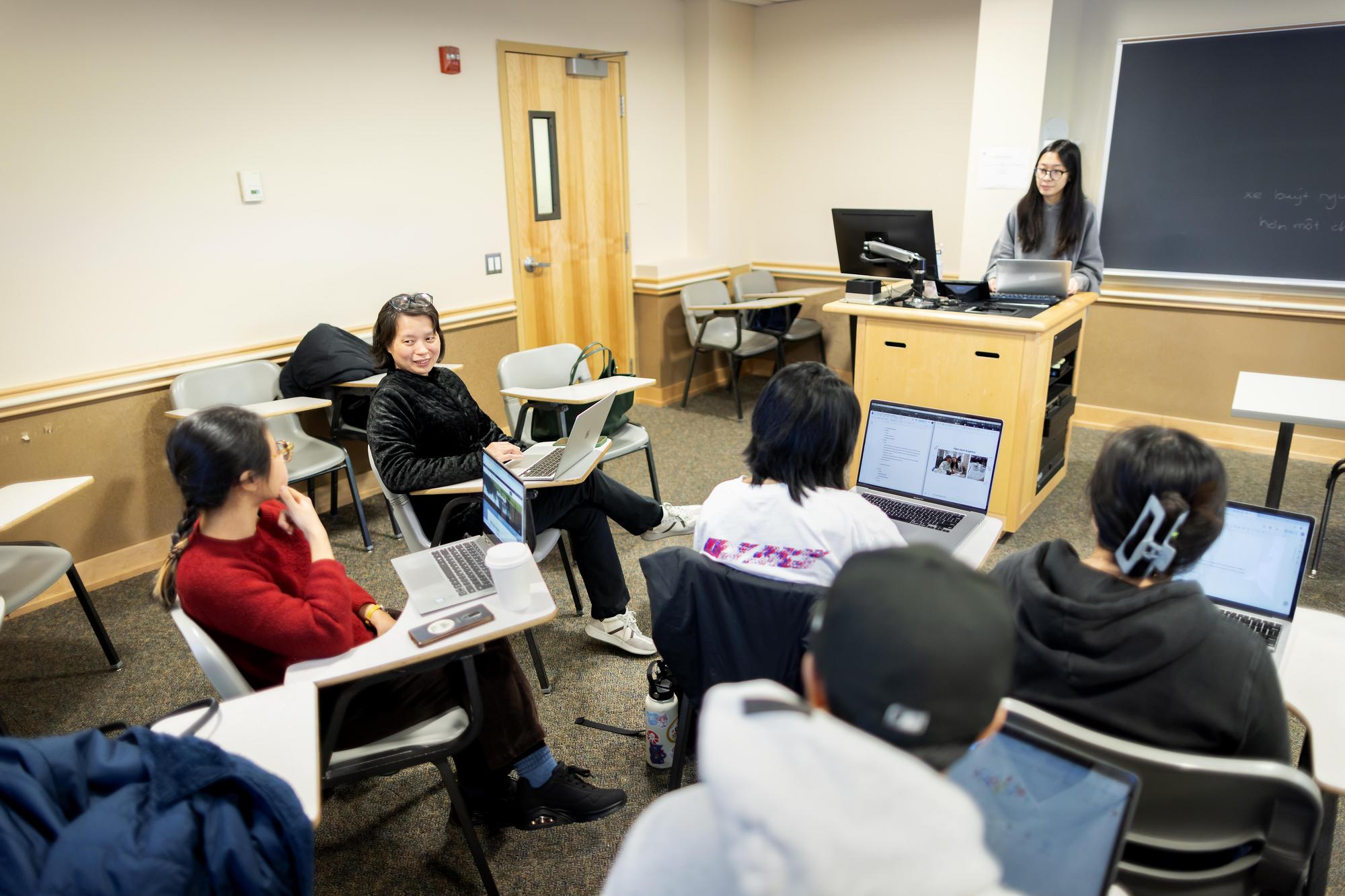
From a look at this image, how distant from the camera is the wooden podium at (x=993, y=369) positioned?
10.3ft

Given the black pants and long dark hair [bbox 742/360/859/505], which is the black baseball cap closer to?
long dark hair [bbox 742/360/859/505]

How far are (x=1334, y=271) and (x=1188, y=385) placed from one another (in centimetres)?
80

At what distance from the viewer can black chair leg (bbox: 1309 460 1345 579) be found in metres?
3.02

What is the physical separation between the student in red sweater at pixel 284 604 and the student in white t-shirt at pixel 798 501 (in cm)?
61

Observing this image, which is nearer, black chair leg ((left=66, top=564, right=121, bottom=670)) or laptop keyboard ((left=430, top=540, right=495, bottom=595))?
laptop keyboard ((left=430, top=540, right=495, bottom=595))

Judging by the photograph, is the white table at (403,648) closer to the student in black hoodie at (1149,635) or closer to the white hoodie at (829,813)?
the student in black hoodie at (1149,635)

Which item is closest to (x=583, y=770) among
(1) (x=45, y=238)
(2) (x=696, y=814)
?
(2) (x=696, y=814)

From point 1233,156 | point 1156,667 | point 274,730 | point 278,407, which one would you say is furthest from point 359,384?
point 1233,156

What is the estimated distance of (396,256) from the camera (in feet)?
13.3

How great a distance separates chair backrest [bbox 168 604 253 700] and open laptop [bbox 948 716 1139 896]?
4.12 feet

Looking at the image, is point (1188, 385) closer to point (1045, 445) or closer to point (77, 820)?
point (1045, 445)

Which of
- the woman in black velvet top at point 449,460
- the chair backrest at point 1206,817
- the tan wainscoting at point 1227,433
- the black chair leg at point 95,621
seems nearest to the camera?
the chair backrest at point 1206,817

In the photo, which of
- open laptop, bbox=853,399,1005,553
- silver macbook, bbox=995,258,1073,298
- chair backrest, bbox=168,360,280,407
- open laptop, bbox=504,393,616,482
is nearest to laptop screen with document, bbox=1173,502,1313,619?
open laptop, bbox=853,399,1005,553

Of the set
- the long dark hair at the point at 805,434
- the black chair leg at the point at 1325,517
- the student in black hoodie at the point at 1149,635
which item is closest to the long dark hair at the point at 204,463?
the long dark hair at the point at 805,434
